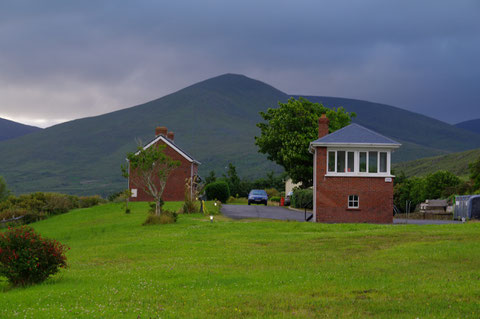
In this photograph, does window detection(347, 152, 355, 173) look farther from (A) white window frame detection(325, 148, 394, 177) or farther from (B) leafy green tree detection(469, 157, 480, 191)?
(B) leafy green tree detection(469, 157, 480, 191)

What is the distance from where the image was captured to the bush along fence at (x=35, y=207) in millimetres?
53469

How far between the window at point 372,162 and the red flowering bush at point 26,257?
1050 inches

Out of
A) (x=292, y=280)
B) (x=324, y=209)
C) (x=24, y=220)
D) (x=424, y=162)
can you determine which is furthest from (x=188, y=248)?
(x=424, y=162)

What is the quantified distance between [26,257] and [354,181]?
27.1 meters

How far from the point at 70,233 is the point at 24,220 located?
17449mm

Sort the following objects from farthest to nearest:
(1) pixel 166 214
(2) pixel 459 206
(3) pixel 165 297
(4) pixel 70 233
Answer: (2) pixel 459 206 < (4) pixel 70 233 < (1) pixel 166 214 < (3) pixel 165 297

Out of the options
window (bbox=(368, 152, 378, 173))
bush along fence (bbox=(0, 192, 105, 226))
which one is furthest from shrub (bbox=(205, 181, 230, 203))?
window (bbox=(368, 152, 378, 173))

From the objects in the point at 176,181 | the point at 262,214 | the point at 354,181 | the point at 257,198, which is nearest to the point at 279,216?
the point at 262,214

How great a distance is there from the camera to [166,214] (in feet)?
115

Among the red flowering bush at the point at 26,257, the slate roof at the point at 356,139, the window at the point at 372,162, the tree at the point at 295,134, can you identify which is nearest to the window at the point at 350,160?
the slate roof at the point at 356,139

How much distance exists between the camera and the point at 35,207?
56.7 meters

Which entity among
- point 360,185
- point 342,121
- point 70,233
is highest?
point 342,121

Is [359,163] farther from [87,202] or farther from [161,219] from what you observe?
[87,202]

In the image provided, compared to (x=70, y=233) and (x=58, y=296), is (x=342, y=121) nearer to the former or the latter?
(x=70, y=233)
